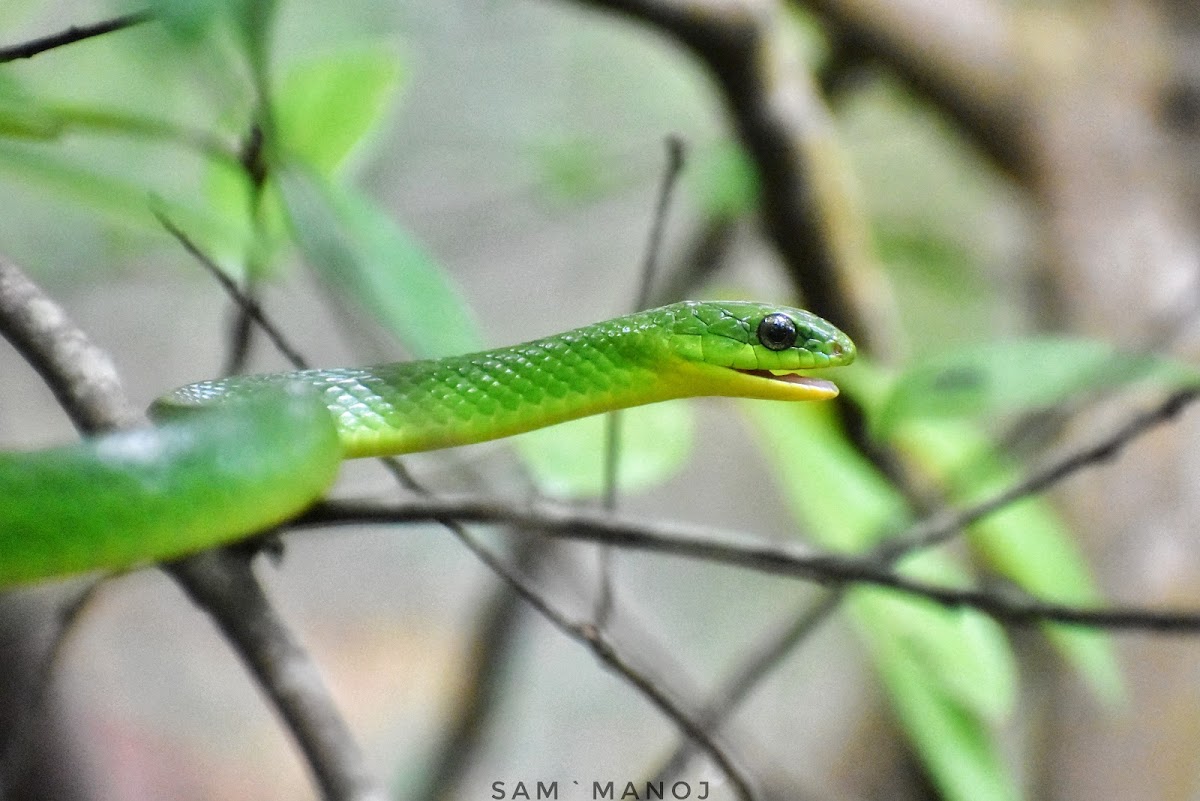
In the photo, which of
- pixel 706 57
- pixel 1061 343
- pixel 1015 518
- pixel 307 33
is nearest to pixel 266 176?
pixel 1061 343

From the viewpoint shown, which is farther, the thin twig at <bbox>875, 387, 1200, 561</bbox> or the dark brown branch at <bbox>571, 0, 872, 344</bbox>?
Result: the dark brown branch at <bbox>571, 0, 872, 344</bbox>

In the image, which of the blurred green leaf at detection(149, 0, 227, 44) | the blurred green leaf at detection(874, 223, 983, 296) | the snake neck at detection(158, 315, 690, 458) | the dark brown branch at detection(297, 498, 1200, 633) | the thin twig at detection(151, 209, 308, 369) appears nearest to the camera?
the blurred green leaf at detection(149, 0, 227, 44)

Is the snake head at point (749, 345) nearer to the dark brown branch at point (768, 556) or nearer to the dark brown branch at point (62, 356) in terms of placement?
the dark brown branch at point (768, 556)

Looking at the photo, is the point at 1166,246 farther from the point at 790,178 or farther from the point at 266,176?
the point at 266,176

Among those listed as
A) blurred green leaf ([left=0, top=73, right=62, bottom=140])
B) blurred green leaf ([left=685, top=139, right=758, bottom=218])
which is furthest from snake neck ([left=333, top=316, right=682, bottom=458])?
blurred green leaf ([left=685, top=139, right=758, bottom=218])

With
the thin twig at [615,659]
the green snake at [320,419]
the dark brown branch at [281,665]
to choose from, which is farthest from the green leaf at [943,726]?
the dark brown branch at [281,665]

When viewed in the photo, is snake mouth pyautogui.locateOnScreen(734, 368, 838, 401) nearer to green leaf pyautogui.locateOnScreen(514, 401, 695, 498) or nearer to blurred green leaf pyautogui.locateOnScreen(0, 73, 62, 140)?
green leaf pyautogui.locateOnScreen(514, 401, 695, 498)

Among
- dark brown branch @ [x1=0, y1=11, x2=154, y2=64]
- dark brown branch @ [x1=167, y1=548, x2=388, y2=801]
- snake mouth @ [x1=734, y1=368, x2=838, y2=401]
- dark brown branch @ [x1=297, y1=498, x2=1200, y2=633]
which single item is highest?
dark brown branch @ [x1=0, y1=11, x2=154, y2=64]
